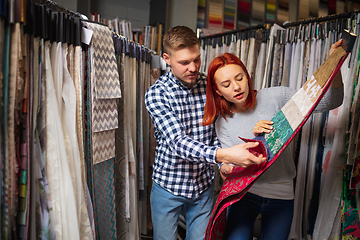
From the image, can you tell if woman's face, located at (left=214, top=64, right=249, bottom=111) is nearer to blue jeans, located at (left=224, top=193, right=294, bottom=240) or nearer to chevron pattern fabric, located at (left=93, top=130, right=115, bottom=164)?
blue jeans, located at (left=224, top=193, right=294, bottom=240)

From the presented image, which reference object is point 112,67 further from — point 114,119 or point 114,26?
point 114,26

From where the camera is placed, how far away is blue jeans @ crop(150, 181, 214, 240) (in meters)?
1.33

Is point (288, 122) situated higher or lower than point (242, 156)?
higher

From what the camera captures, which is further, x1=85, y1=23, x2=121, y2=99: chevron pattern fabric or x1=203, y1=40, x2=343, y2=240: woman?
x1=85, y1=23, x2=121, y2=99: chevron pattern fabric

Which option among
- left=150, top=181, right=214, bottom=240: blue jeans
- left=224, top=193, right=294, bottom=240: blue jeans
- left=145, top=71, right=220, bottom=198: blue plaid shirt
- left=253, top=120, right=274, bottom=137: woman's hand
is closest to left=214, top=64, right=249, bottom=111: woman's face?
left=253, top=120, right=274, bottom=137: woman's hand

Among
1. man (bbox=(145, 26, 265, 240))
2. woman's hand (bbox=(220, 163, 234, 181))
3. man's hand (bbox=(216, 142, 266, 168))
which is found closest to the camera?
man's hand (bbox=(216, 142, 266, 168))

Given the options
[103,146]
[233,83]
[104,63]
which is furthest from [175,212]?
[104,63]

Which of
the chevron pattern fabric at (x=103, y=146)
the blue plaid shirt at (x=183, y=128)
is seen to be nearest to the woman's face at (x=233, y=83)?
the blue plaid shirt at (x=183, y=128)

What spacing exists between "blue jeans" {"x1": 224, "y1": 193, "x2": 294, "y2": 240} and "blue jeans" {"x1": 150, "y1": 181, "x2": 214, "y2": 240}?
0.72 ft

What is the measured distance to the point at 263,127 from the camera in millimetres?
1063

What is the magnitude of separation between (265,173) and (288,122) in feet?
0.87

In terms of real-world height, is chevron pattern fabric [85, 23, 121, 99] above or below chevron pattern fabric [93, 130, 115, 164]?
above

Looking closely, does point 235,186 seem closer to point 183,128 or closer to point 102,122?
point 183,128

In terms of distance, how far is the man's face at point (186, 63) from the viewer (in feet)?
4.11
